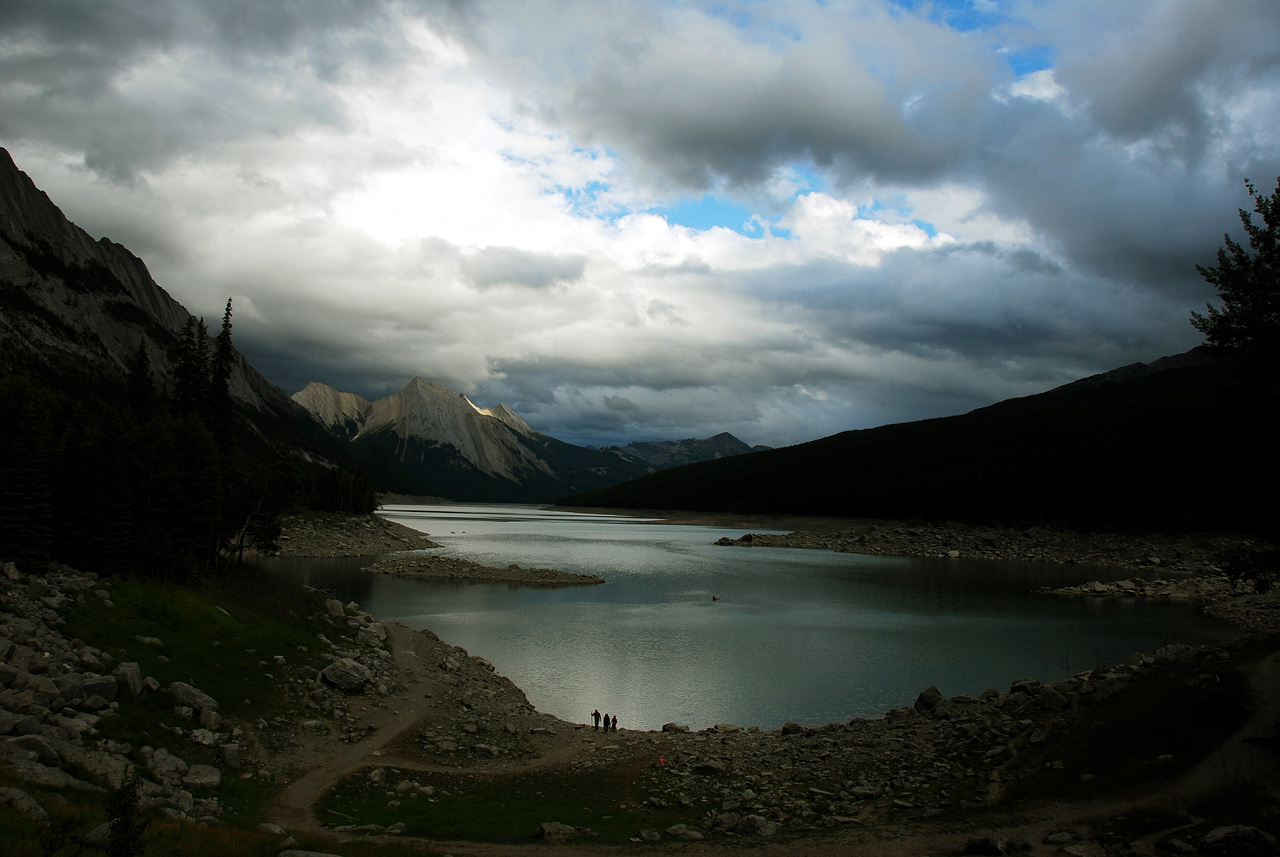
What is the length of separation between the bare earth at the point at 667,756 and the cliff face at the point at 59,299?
111 metres

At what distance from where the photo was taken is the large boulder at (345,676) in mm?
23734

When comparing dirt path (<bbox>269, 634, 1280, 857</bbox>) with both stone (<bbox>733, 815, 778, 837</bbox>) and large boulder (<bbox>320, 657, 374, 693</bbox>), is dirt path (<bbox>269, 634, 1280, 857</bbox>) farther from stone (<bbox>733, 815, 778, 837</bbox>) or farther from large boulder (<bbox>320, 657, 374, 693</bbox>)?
large boulder (<bbox>320, 657, 374, 693</bbox>)

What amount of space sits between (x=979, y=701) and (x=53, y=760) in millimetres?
25162

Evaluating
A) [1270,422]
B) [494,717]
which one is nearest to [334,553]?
[494,717]

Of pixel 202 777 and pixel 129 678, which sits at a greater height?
pixel 129 678

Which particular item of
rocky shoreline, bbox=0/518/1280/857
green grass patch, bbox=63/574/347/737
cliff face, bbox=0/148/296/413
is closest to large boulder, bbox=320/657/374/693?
rocky shoreline, bbox=0/518/1280/857

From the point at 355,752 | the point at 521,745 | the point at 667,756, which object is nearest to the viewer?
the point at 355,752

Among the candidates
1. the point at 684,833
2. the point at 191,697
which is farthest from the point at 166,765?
the point at 684,833

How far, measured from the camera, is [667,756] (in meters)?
20.5

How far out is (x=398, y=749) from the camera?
20359 mm

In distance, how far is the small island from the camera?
6331cm

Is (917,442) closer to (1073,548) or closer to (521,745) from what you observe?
(1073,548)

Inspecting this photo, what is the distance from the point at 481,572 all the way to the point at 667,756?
48.5 meters

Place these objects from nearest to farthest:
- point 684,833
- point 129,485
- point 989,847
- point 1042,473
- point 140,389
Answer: point 989,847, point 684,833, point 129,485, point 140,389, point 1042,473
